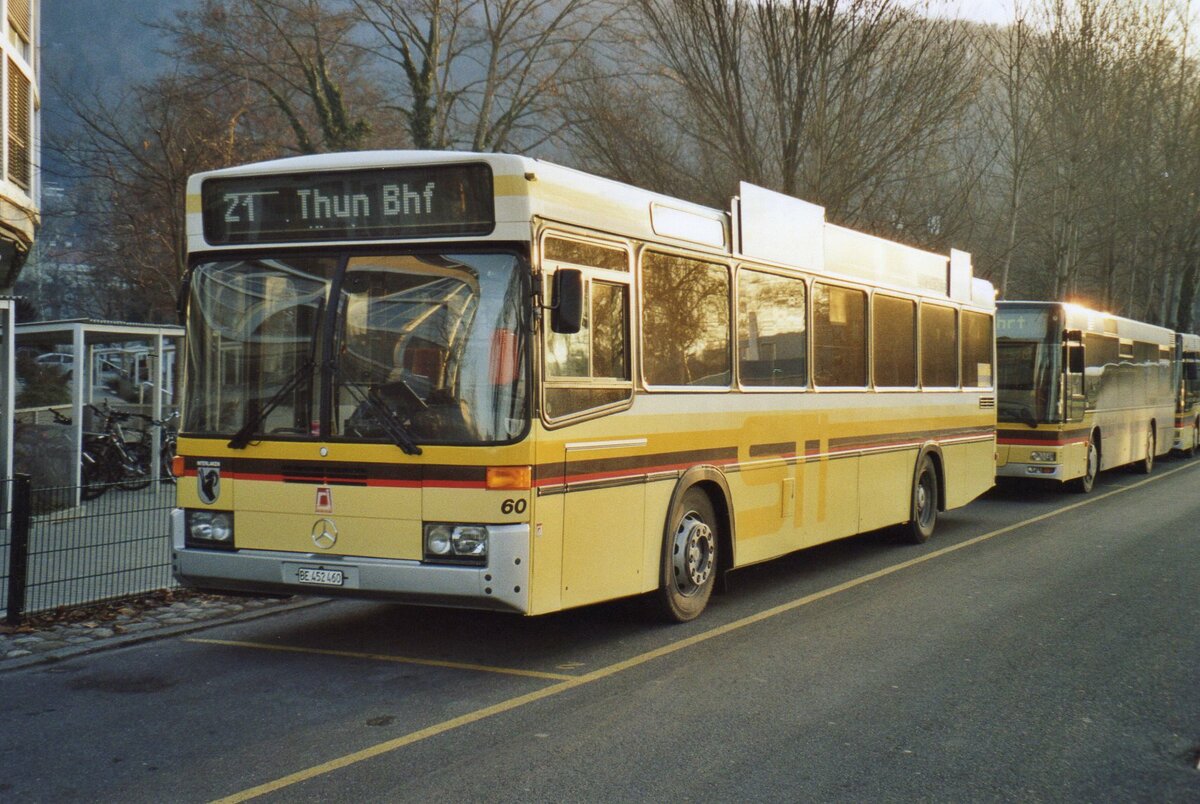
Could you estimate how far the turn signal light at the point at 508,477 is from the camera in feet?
22.5

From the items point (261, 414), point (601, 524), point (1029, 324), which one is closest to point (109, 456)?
point (261, 414)

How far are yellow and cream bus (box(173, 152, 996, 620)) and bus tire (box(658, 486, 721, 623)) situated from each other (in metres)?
0.02

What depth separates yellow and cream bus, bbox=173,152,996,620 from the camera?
694 cm

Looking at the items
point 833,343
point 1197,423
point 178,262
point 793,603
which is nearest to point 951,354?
point 833,343

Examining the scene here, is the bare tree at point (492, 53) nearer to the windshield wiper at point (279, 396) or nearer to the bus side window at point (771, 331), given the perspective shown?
the bus side window at point (771, 331)

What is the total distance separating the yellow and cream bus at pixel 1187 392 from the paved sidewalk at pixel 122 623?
24358 mm

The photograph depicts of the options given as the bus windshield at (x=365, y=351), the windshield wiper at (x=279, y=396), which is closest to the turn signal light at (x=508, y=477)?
the bus windshield at (x=365, y=351)

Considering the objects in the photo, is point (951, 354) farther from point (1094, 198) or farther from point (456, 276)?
point (1094, 198)

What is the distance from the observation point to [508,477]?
686 centimetres

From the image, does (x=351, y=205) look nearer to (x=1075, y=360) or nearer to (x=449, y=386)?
(x=449, y=386)

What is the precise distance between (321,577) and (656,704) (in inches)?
83.0

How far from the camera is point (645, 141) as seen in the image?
21.8 m

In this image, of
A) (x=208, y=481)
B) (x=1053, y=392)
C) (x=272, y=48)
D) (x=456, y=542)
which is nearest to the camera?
(x=456, y=542)

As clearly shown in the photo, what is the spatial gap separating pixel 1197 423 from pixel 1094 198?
886cm
